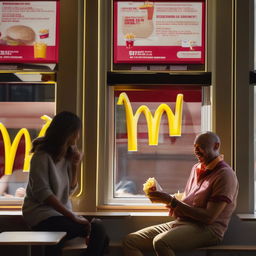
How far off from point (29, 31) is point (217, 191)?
7.42 feet

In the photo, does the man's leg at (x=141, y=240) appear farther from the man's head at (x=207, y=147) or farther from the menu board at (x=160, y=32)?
the menu board at (x=160, y=32)

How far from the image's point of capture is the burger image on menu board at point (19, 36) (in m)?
4.77

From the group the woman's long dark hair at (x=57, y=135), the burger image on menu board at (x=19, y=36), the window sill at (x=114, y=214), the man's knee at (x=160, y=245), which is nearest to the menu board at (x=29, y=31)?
the burger image on menu board at (x=19, y=36)

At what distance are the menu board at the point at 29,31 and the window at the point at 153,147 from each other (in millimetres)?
742

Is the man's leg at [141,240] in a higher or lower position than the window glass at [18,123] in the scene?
lower

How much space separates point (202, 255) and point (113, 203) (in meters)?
0.94

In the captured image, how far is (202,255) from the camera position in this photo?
469cm

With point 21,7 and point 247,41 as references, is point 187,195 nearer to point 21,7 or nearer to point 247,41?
point 247,41

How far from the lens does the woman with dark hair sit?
372 cm

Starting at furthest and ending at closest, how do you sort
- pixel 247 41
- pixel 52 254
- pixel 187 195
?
pixel 247 41 < pixel 187 195 < pixel 52 254

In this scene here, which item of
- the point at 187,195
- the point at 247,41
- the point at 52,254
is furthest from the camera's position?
the point at 247,41

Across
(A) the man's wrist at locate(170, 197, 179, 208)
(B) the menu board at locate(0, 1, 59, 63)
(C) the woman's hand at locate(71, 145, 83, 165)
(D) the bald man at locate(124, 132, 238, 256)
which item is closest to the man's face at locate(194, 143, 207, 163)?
(D) the bald man at locate(124, 132, 238, 256)

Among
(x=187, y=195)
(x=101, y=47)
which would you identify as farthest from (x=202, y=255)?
(x=101, y=47)

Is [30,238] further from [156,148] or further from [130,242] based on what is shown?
[156,148]
